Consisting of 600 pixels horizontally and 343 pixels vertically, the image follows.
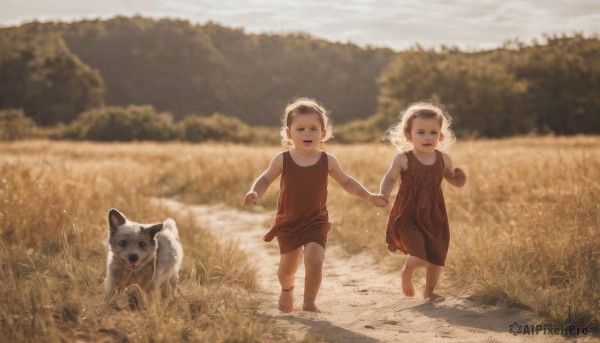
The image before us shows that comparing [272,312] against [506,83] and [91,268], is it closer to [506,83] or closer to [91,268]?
[91,268]

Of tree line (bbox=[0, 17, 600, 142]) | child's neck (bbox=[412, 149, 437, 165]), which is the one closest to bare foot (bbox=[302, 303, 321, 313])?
child's neck (bbox=[412, 149, 437, 165])

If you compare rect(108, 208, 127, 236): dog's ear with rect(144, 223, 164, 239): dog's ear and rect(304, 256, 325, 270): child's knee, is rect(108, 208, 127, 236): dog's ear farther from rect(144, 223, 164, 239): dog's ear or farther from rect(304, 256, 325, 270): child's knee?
rect(304, 256, 325, 270): child's knee

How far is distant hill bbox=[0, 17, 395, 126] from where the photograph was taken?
74125 millimetres

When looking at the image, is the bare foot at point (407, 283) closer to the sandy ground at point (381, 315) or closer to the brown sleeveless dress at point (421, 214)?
the sandy ground at point (381, 315)

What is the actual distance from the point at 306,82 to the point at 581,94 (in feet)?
138

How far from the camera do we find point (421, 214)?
215 inches

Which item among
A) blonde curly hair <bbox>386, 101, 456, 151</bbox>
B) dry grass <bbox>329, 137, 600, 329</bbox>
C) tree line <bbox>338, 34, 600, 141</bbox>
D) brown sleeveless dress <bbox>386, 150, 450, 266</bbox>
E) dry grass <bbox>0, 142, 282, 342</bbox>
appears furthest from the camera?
tree line <bbox>338, 34, 600, 141</bbox>

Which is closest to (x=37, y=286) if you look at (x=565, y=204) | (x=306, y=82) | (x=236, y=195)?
(x=565, y=204)

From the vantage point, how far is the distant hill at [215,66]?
74125mm

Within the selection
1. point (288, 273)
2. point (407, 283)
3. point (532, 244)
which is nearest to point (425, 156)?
point (407, 283)

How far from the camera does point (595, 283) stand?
499 cm

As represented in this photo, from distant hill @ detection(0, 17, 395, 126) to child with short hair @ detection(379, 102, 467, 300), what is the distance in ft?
224

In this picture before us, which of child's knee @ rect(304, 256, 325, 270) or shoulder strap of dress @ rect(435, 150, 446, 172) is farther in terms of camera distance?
shoulder strap of dress @ rect(435, 150, 446, 172)

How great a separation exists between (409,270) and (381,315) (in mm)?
506
